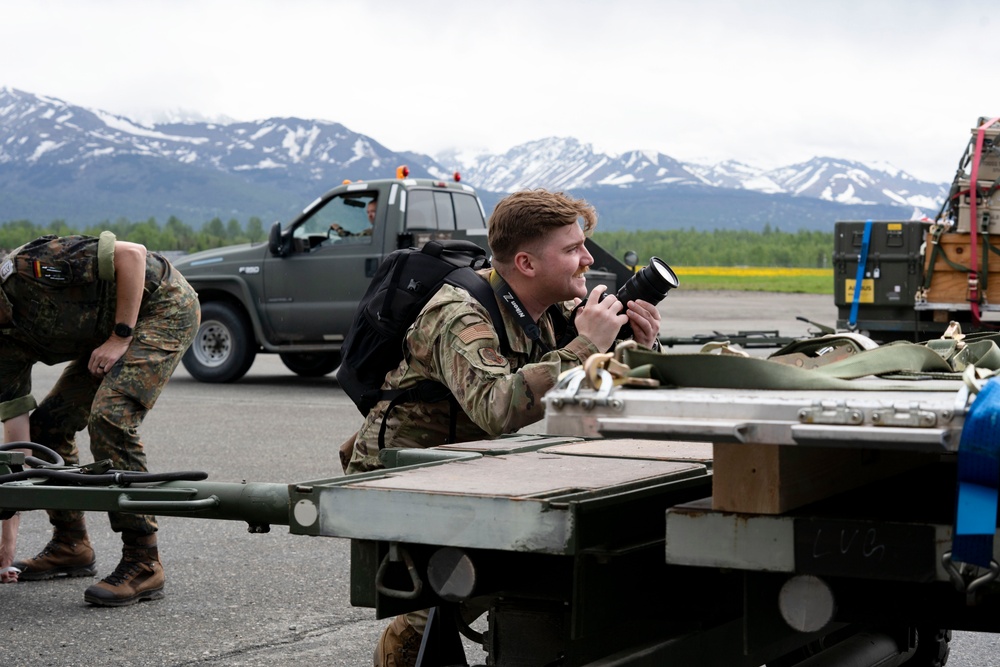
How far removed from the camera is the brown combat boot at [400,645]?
3240 millimetres

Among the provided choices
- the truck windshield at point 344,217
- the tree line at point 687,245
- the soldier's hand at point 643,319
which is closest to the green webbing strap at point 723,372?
the soldier's hand at point 643,319

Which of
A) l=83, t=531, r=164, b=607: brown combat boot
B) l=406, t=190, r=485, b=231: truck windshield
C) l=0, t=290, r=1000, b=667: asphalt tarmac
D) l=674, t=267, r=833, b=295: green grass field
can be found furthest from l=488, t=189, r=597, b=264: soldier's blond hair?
l=674, t=267, r=833, b=295: green grass field

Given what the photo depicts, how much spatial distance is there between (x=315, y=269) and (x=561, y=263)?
35.8 ft

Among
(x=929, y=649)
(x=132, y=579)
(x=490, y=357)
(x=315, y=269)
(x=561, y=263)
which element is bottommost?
(x=132, y=579)

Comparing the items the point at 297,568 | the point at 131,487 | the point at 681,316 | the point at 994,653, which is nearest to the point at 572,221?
the point at 131,487

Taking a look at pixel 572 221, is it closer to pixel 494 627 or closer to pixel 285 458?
pixel 494 627

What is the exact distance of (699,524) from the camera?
213 cm

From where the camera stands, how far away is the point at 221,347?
15.1m

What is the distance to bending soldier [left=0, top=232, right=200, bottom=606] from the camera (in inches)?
220

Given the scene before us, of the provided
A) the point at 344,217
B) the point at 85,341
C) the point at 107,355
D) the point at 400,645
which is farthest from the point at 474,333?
the point at 344,217

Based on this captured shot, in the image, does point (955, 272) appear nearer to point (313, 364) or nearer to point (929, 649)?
point (313, 364)

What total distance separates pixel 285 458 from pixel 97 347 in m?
3.79

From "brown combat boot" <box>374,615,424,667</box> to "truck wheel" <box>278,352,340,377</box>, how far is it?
12586 mm

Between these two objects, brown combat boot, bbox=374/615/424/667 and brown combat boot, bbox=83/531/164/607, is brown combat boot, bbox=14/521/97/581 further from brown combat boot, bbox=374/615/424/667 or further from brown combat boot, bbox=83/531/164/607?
brown combat boot, bbox=374/615/424/667
